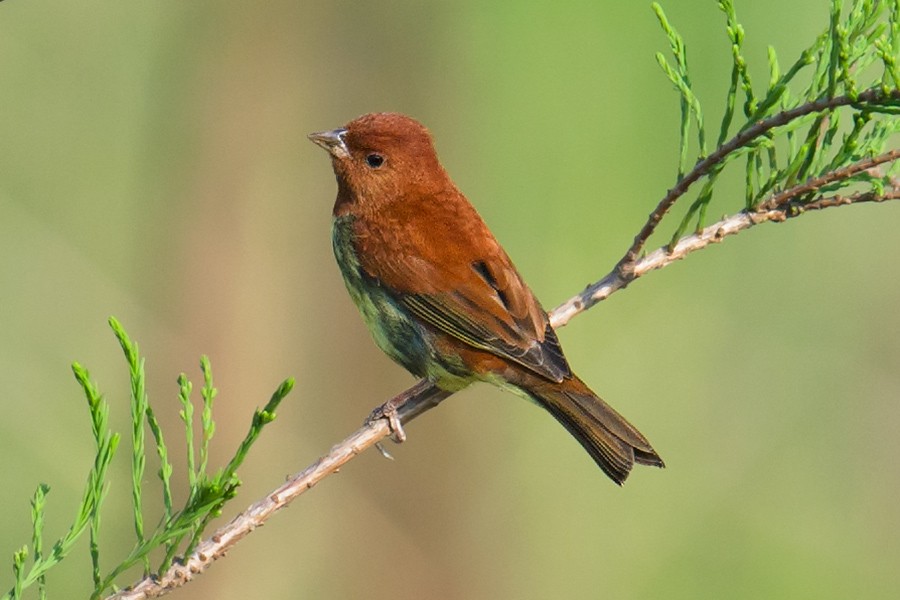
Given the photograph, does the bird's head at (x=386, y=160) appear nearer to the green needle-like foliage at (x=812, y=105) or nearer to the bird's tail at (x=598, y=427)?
the bird's tail at (x=598, y=427)

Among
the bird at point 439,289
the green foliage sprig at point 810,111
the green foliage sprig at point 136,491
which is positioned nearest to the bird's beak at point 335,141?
the bird at point 439,289

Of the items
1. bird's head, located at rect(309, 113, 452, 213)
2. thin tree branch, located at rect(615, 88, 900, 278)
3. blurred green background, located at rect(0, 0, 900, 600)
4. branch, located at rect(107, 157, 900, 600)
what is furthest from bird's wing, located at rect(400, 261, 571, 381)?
blurred green background, located at rect(0, 0, 900, 600)

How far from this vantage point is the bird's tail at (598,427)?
12.8ft

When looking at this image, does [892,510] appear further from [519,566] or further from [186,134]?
[186,134]

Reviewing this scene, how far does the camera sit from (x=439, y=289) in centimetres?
421

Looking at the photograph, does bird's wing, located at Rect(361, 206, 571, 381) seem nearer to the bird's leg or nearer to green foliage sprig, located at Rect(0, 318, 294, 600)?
Answer: the bird's leg

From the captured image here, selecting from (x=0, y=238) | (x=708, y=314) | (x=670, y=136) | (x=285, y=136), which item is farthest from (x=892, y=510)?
(x=0, y=238)

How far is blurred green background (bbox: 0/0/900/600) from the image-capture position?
6.08 meters

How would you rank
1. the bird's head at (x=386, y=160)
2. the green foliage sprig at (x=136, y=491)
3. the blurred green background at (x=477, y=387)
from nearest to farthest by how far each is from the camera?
the green foliage sprig at (x=136, y=491) → the bird's head at (x=386, y=160) → the blurred green background at (x=477, y=387)

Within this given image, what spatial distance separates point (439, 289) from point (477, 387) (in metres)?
3.03

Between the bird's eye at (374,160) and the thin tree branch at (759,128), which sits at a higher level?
the thin tree branch at (759,128)

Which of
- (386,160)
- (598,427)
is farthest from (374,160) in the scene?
(598,427)

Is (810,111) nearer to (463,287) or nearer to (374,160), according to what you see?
(463,287)

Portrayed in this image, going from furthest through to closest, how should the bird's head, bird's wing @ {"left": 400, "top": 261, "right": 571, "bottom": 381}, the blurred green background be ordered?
the blurred green background, the bird's head, bird's wing @ {"left": 400, "top": 261, "right": 571, "bottom": 381}
